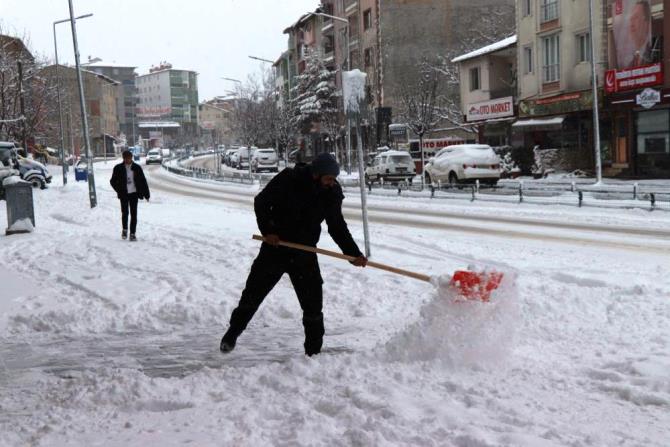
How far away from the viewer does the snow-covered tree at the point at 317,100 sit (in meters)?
55.6

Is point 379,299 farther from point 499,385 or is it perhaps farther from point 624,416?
point 624,416

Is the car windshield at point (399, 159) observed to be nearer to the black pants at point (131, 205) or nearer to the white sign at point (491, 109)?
the white sign at point (491, 109)

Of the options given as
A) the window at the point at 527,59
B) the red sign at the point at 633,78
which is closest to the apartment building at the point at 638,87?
the red sign at the point at 633,78

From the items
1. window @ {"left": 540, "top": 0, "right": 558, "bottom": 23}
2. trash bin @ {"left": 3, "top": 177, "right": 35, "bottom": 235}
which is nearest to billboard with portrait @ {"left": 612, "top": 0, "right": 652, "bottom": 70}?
window @ {"left": 540, "top": 0, "right": 558, "bottom": 23}

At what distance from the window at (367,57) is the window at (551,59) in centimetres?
2119

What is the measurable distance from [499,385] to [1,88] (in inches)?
1537

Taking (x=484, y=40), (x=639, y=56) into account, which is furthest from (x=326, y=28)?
(x=639, y=56)

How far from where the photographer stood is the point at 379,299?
7.59m

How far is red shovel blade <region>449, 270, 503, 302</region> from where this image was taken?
521 centimetres

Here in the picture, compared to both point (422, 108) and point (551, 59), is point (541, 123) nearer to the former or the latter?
point (551, 59)

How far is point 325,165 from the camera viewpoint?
16.5 ft

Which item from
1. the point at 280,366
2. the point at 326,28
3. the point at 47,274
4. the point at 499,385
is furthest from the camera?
the point at 326,28

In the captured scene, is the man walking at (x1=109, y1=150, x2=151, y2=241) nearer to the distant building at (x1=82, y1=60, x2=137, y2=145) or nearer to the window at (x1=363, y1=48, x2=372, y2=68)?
the window at (x1=363, y1=48, x2=372, y2=68)

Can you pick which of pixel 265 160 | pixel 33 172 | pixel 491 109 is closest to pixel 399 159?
pixel 491 109
